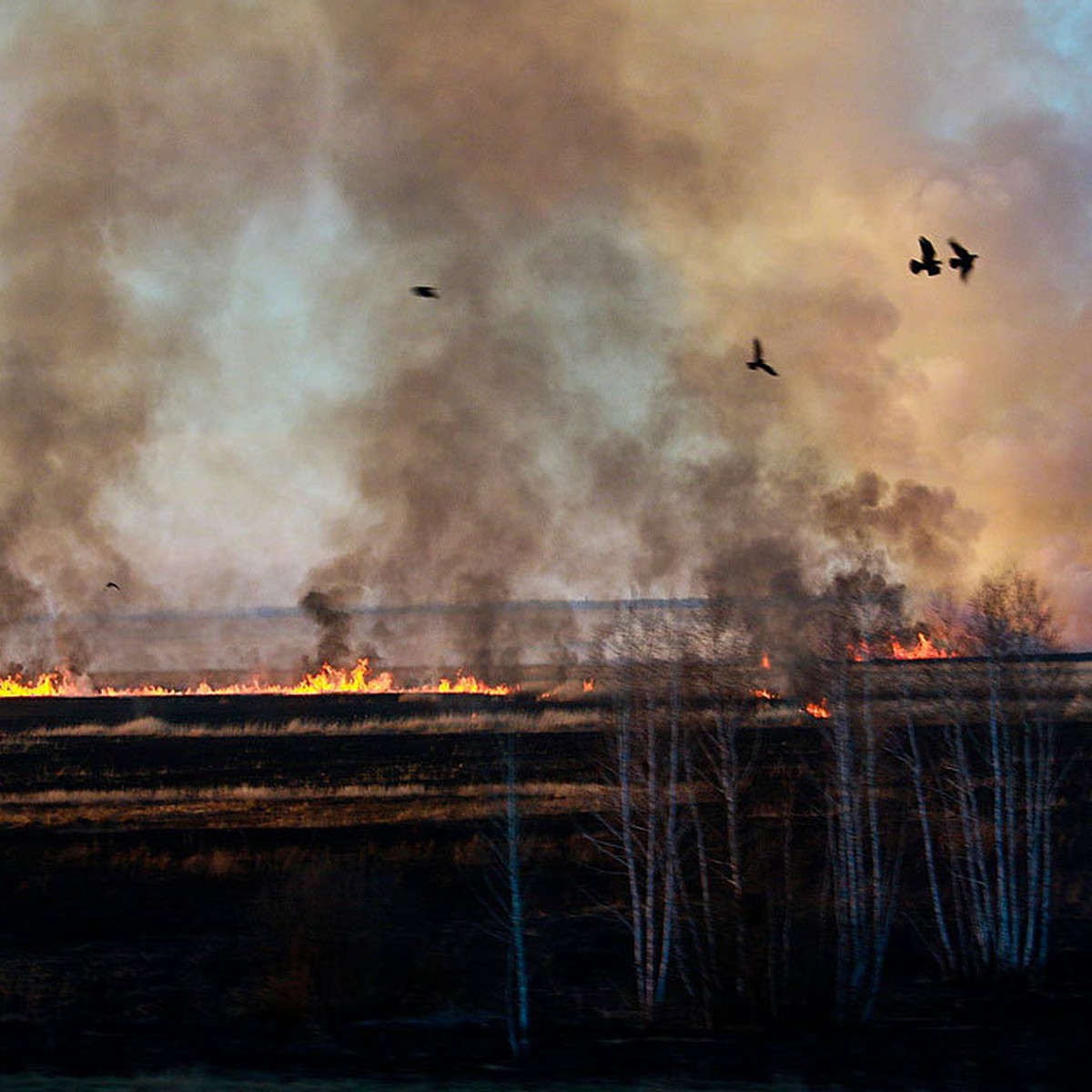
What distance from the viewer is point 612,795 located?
68.3 feet

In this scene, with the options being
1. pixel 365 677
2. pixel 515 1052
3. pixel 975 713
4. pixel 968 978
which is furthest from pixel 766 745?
pixel 365 677

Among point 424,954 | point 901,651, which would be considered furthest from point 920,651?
point 424,954

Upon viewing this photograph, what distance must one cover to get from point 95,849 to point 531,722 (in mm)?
42736

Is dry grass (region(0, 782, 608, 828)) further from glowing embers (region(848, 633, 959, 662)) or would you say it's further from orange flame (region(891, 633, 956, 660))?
glowing embers (region(848, 633, 959, 662))

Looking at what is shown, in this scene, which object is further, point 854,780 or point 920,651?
point 920,651

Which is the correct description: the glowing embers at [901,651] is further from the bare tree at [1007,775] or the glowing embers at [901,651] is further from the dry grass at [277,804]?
the dry grass at [277,804]

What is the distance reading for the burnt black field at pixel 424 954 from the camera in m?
17.0

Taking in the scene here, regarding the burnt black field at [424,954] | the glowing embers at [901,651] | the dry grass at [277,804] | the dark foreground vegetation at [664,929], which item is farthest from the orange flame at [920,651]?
the dry grass at [277,804]

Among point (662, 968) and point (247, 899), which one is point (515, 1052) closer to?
point (662, 968)

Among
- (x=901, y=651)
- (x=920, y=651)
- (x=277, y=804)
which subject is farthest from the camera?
(x=277, y=804)

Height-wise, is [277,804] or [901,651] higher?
[901,651]

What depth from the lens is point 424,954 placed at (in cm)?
2198

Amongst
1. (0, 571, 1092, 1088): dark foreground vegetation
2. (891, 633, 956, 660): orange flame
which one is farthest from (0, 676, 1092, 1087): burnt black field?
(891, 633, 956, 660): orange flame

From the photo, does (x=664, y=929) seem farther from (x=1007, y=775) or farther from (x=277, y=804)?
(x=277, y=804)
